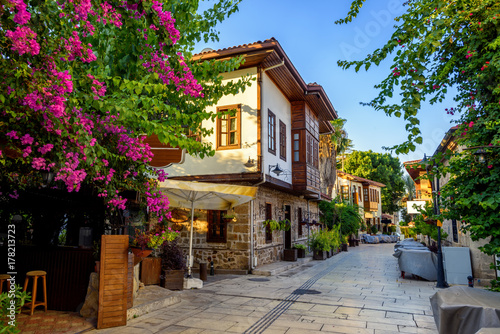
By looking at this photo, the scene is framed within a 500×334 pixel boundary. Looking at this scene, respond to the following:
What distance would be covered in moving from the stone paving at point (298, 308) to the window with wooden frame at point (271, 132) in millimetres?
4670

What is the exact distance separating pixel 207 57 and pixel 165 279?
7938 mm

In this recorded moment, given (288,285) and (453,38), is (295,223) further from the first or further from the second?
(453,38)

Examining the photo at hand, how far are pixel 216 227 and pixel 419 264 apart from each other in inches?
269

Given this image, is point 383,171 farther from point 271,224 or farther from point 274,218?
point 271,224

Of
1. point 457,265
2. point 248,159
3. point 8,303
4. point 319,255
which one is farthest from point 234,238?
point 8,303

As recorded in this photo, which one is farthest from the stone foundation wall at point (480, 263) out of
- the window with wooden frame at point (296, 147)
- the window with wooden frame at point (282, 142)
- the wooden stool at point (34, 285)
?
the wooden stool at point (34, 285)

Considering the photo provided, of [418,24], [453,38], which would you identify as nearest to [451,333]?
[418,24]

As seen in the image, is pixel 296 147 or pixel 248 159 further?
pixel 296 147

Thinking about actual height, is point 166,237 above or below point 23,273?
above

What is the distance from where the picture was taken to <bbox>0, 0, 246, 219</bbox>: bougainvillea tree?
2.94 meters

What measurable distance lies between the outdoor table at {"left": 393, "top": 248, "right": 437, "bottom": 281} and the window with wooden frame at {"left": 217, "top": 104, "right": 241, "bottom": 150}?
6.70m

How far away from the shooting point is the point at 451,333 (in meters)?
3.79

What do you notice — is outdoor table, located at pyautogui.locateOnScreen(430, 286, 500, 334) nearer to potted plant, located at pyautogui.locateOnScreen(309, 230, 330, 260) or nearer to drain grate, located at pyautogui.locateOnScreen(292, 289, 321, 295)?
drain grate, located at pyautogui.locateOnScreen(292, 289, 321, 295)

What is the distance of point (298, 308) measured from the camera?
6988 millimetres
